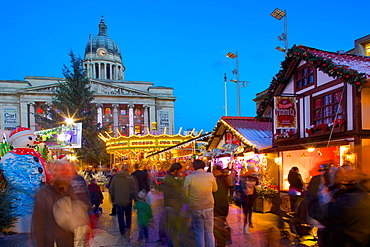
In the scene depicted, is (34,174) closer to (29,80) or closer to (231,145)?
(231,145)

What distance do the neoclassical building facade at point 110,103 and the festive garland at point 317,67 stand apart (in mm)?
51315

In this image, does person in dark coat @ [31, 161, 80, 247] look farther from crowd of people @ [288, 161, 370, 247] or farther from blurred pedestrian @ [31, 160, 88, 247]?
crowd of people @ [288, 161, 370, 247]

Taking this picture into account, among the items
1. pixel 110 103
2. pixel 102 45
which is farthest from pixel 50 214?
pixel 102 45

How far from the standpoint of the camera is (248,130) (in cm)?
1576

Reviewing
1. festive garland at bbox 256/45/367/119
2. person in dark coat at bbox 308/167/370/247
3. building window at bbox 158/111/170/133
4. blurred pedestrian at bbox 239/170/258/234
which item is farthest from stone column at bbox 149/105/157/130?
person in dark coat at bbox 308/167/370/247

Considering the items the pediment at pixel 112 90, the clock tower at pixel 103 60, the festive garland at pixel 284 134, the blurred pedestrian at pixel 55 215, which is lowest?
the blurred pedestrian at pixel 55 215

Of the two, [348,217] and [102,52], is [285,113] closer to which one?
[348,217]

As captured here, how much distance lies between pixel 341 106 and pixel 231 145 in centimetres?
544

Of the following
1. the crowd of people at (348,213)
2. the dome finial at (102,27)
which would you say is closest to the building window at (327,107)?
the crowd of people at (348,213)

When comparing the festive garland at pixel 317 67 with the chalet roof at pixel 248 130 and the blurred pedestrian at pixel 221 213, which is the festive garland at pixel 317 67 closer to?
the chalet roof at pixel 248 130

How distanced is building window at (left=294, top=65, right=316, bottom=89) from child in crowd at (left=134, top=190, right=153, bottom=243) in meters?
7.86

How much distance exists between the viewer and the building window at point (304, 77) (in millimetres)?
11756

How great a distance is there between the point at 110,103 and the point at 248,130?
58.0m

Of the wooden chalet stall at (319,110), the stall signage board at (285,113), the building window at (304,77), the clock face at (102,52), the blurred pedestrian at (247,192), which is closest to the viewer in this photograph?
the blurred pedestrian at (247,192)
